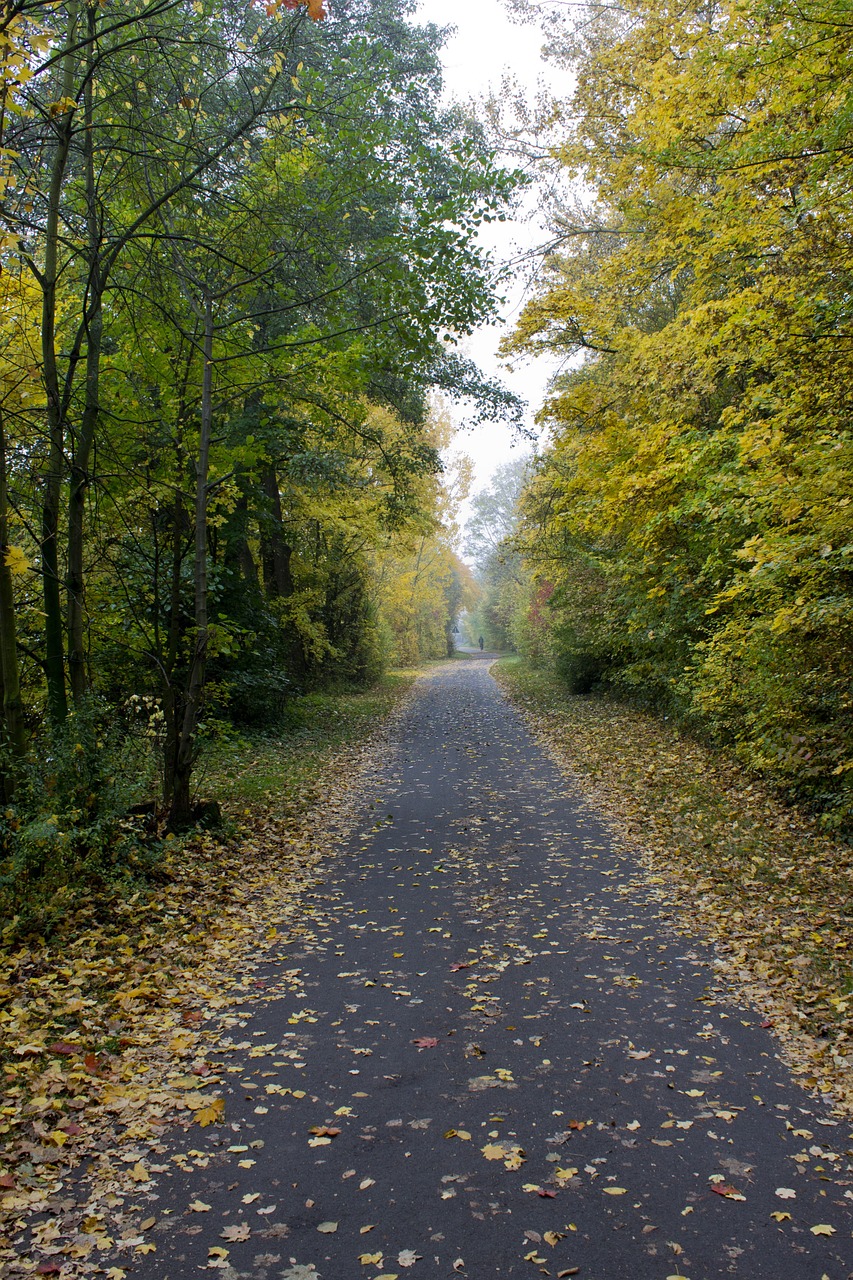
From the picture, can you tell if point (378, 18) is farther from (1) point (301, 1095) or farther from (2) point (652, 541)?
(1) point (301, 1095)

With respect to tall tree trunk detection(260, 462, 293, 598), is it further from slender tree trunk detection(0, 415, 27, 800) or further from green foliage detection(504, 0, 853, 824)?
slender tree trunk detection(0, 415, 27, 800)

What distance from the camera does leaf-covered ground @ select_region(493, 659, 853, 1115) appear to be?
4418mm

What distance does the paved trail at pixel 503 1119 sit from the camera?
2.83 m

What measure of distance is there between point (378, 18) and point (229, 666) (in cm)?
1305

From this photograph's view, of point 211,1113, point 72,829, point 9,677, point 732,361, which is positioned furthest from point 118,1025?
point 732,361

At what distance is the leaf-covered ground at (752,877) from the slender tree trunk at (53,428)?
17.7 ft

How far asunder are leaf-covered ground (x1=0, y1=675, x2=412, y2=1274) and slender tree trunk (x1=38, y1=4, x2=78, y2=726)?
6.16 feet

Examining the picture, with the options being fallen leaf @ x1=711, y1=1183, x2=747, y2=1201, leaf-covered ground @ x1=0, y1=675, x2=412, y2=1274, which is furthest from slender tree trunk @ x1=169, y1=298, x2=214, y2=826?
fallen leaf @ x1=711, y1=1183, x2=747, y2=1201

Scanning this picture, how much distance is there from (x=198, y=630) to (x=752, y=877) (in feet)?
17.5

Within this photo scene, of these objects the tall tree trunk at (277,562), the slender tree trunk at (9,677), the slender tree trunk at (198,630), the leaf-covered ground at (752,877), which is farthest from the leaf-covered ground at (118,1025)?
the tall tree trunk at (277,562)

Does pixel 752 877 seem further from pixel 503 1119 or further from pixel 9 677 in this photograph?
pixel 9 677

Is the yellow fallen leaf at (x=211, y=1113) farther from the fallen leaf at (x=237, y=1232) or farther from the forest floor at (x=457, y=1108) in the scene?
the fallen leaf at (x=237, y=1232)

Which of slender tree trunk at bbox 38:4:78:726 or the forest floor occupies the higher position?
slender tree trunk at bbox 38:4:78:726

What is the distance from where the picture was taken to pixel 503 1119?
3.60 meters
